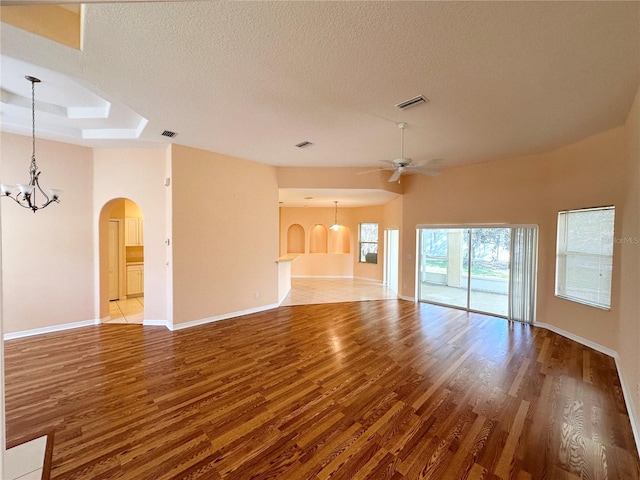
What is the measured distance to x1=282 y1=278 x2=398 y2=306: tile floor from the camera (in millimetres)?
6968

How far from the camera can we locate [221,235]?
16.9ft

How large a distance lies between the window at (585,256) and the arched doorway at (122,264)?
289 inches

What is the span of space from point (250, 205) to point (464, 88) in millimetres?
4124

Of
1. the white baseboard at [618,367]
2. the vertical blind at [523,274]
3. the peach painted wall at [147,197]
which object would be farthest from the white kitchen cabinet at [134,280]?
the white baseboard at [618,367]

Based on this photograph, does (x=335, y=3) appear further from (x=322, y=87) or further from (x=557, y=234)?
(x=557, y=234)

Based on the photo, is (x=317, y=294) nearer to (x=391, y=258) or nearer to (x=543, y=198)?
(x=391, y=258)

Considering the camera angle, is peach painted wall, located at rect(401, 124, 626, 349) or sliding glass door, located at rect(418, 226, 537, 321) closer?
peach painted wall, located at rect(401, 124, 626, 349)

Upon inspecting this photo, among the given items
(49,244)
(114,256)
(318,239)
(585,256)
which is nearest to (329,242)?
(318,239)

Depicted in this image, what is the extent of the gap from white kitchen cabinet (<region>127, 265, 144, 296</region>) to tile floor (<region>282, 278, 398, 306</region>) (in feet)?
11.8

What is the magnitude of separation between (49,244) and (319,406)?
4916 mm

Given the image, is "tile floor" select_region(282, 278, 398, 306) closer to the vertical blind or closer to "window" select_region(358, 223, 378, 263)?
"window" select_region(358, 223, 378, 263)

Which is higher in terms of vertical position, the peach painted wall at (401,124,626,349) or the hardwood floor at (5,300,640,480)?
the peach painted wall at (401,124,626,349)

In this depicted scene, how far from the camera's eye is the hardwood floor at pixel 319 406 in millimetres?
1956

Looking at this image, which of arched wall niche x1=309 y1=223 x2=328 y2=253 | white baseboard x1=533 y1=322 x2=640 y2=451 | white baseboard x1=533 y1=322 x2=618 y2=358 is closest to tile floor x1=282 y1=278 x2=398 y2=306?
arched wall niche x1=309 y1=223 x2=328 y2=253
